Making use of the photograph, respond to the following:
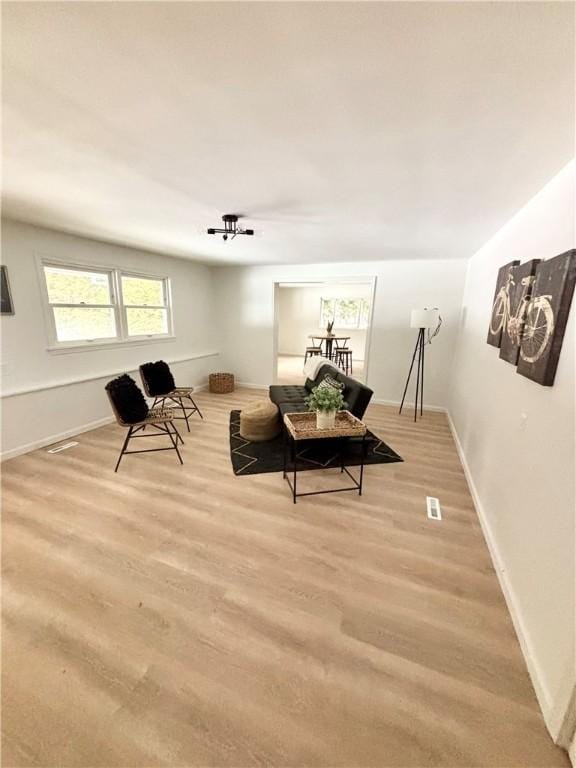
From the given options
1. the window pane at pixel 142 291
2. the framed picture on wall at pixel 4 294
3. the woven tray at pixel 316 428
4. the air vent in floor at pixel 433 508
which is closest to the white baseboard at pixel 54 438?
the framed picture on wall at pixel 4 294

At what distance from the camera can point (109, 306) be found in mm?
4043

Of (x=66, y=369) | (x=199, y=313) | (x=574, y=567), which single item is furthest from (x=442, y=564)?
(x=199, y=313)

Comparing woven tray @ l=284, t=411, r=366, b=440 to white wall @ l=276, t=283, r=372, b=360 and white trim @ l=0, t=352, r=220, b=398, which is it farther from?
white wall @ l=276, t=283, r=372, b=360

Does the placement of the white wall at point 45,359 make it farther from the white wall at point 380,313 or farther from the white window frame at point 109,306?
A: the white wall at point 380,313

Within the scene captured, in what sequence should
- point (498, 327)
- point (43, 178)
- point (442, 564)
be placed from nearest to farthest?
point (442, 564)
point (43, 178)
point (498, 327)

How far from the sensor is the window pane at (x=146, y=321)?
4.40m

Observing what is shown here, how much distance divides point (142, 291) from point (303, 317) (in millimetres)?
5883

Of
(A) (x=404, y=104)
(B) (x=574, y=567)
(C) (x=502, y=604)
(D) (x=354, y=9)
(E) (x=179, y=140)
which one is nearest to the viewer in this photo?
(D) (x=354, y=9)

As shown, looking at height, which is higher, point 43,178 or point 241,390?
point 43,178

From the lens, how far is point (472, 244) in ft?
11.3

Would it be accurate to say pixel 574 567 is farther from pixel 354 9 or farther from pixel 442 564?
pixel 354 9

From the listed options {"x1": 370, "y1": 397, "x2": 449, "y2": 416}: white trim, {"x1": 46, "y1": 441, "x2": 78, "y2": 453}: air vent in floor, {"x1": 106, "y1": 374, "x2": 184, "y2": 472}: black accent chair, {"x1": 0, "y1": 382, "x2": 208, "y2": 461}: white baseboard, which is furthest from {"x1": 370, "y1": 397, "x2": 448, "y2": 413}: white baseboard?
{"x1": 46, "y1": 441, "x2": 78, "y2": 453}: air vent in floor

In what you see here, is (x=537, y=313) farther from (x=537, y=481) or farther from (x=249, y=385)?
(x=249, y=385)

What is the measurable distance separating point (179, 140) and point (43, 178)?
123 cm
